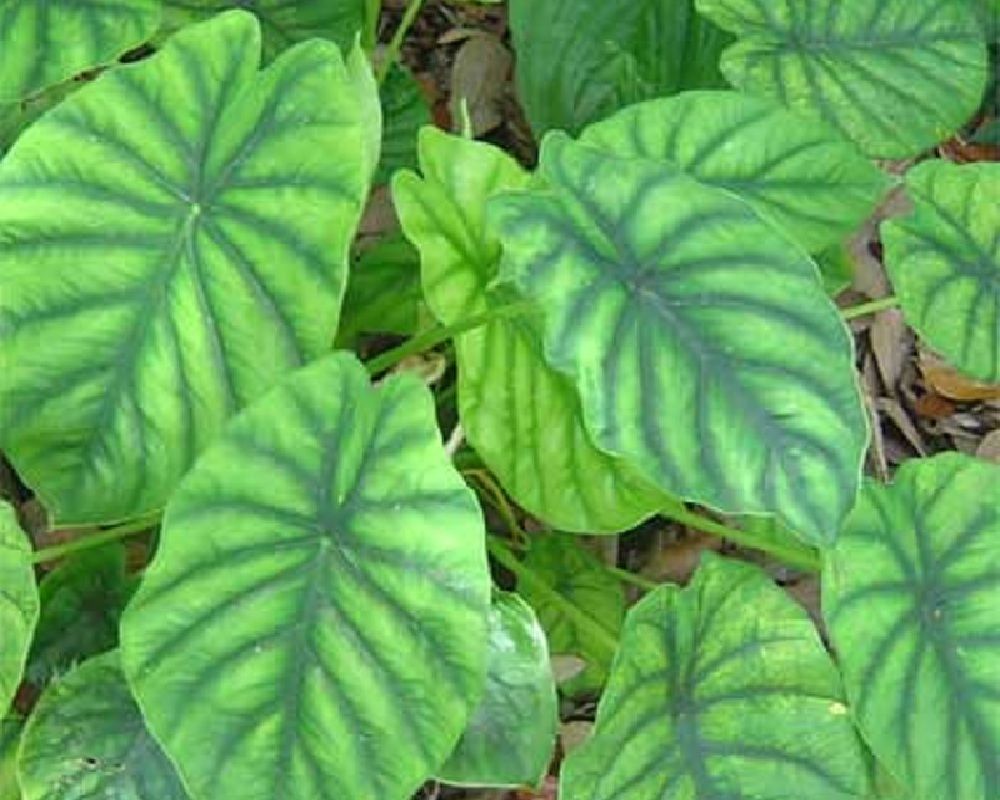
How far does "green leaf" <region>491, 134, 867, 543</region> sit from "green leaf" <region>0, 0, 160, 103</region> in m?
0.33

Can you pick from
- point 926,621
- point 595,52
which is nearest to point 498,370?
point 926,621

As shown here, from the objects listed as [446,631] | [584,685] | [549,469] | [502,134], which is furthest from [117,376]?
[502,134]

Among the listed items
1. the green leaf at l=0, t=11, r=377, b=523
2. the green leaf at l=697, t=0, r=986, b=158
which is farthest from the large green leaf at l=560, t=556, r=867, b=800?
the green leaf at l=697, t=0, r=986, b=158

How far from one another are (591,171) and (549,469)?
1.07ft

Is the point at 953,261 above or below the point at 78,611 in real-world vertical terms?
above

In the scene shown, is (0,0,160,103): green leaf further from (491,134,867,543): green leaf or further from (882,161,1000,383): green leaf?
(882,161,1000,383): green leaf

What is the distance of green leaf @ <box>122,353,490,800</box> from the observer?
1.22 m

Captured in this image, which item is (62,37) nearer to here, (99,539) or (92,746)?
(99,539)

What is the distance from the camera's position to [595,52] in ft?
6.68

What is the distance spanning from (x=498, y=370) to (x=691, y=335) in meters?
0.30

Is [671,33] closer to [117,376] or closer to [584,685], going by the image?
[584,685]

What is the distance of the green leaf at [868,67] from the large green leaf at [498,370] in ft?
1.08

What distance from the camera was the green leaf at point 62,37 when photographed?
143 cm

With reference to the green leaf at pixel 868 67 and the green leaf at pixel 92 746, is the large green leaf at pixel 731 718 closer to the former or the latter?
the green leaf at pixel 92 746
